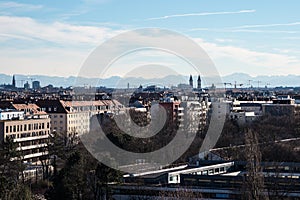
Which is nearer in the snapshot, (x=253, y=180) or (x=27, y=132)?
(x=253, y=180)

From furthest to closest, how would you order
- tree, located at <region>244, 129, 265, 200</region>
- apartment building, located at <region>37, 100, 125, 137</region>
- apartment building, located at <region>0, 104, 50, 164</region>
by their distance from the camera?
apartment building, located at <region>37, 100, 125, 137</region>
apartment building, located at <region>0, 104, 50, 164</region>
tree, located at <region>244, 129, 265, 200</region>

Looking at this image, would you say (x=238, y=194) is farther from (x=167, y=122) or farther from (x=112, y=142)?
(x=167, y=122)

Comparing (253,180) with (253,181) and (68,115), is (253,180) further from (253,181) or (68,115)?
(68,115)

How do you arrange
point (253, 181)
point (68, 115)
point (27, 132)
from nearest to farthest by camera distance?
point (253, 181) < point (27, 132) < point (68, 115)

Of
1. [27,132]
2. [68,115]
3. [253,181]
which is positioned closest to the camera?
[253,181]

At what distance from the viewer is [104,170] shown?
11070 mm

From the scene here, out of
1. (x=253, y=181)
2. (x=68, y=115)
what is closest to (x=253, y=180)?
(x=253, y=181)

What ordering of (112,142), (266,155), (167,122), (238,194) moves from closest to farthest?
(238,194), (112,142), (266,155), (167,122)

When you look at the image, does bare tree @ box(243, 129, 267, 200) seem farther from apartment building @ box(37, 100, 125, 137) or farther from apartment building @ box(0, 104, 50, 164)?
apartment building @ box(37, 100, 125, 137)

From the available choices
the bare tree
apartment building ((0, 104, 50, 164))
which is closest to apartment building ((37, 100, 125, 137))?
apartment building ((0, 104, 50, 164))

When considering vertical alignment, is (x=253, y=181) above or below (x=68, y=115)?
below

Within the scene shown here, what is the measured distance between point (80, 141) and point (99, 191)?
24.5ft

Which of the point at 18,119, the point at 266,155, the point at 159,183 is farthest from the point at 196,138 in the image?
the point at 159,183

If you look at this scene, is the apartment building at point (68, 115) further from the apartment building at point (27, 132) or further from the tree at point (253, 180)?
the tree at point (253, 180)
